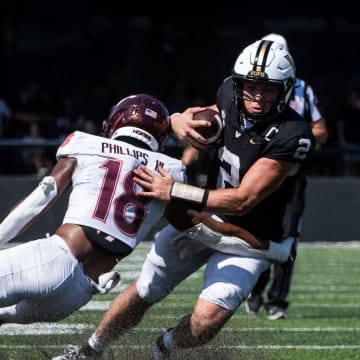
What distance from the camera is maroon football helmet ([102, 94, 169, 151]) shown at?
537cm

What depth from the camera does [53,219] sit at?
12000mm

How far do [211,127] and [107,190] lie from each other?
857 millimetres

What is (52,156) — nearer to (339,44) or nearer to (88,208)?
(339,44)

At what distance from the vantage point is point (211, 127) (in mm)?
5758

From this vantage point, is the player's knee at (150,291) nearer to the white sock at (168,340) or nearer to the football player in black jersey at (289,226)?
the white sock at (168,340)

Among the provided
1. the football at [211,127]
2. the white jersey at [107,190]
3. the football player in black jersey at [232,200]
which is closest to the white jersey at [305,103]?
the football player in black jersey at [232,200]

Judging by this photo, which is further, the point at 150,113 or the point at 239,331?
the point at 239,331

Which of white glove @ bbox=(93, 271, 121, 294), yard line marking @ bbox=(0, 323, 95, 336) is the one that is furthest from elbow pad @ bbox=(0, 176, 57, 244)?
yard line marking @ bbox=(0, 323, 95, 336)

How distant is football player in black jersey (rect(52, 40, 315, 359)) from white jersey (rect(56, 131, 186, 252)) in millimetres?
182

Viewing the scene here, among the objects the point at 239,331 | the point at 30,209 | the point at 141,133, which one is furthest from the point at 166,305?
the point at 30,209

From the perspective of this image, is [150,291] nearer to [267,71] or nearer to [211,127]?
[211,127]

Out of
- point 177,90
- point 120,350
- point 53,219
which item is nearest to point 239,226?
point 120,350

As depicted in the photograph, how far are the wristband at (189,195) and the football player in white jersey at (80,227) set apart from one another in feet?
0.29

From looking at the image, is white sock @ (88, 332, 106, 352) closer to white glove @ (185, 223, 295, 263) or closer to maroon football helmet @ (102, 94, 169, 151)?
white glove @ (185, 223, 295, 263)
